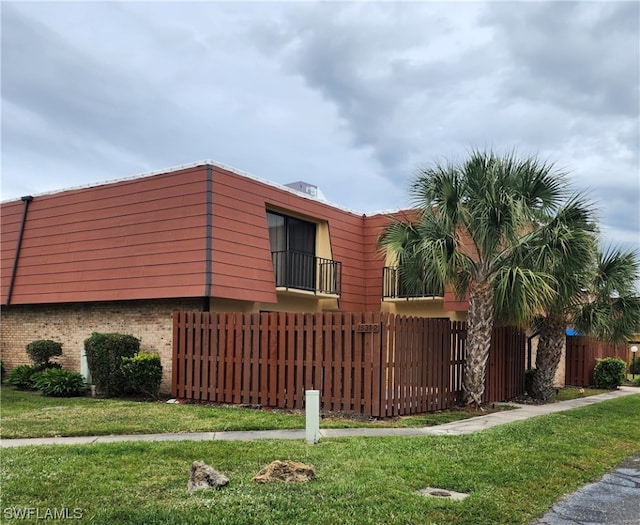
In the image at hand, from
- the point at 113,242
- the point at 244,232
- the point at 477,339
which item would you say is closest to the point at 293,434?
the point at 477,339

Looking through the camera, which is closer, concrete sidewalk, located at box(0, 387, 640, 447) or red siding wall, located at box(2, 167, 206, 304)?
concrete sidewalk, located at box(0, 387, 640, 447)

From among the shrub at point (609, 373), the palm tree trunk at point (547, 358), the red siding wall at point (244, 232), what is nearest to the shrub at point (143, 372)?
the red siding wall at point (244, 232)

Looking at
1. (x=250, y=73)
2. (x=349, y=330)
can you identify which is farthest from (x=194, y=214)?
(x=349, y=330)

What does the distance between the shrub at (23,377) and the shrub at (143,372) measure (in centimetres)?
383

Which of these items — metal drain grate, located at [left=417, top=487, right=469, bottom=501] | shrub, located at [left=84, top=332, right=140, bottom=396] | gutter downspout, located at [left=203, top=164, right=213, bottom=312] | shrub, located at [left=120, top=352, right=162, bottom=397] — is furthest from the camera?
shrub, located at [left=84, top=332, right=140, bottom=396]

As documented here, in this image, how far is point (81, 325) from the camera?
16.7 metres

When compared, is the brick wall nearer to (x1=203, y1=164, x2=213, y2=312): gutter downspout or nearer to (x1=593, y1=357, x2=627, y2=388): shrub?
(x1=203, y1=164, x2=213, y2=312): gutter downspout

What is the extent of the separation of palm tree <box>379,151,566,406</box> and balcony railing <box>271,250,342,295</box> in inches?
192

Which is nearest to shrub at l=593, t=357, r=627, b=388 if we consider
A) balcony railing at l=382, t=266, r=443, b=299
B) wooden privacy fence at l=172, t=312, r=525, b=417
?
balcony railing at l=382, t=266, r=443, b=299

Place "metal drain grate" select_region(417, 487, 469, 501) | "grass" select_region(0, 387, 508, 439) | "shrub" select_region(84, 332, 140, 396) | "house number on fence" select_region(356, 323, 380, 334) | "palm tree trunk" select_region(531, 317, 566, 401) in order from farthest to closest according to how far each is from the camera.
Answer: "palm tree trunk" select_region(531, 317, 566, 401) → "shrub" select_region(84, 332, 140, 396) → "house number on fence" select_region(356, 323, 380, 334) → "grass" select_region(0, 387, 508, 439) → "metal drain grate" select_region(417, 487, 469, 501)

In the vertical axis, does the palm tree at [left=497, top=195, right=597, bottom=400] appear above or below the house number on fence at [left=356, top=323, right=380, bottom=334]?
above

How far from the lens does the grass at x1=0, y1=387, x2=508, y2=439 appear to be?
9.29m

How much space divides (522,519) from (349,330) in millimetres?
6358

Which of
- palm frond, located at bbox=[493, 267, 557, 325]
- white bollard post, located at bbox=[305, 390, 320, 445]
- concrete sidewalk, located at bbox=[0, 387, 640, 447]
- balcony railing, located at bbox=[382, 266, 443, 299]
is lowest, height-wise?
concrete sidewalk, located at bbox=[0, 387, 640, 447]
